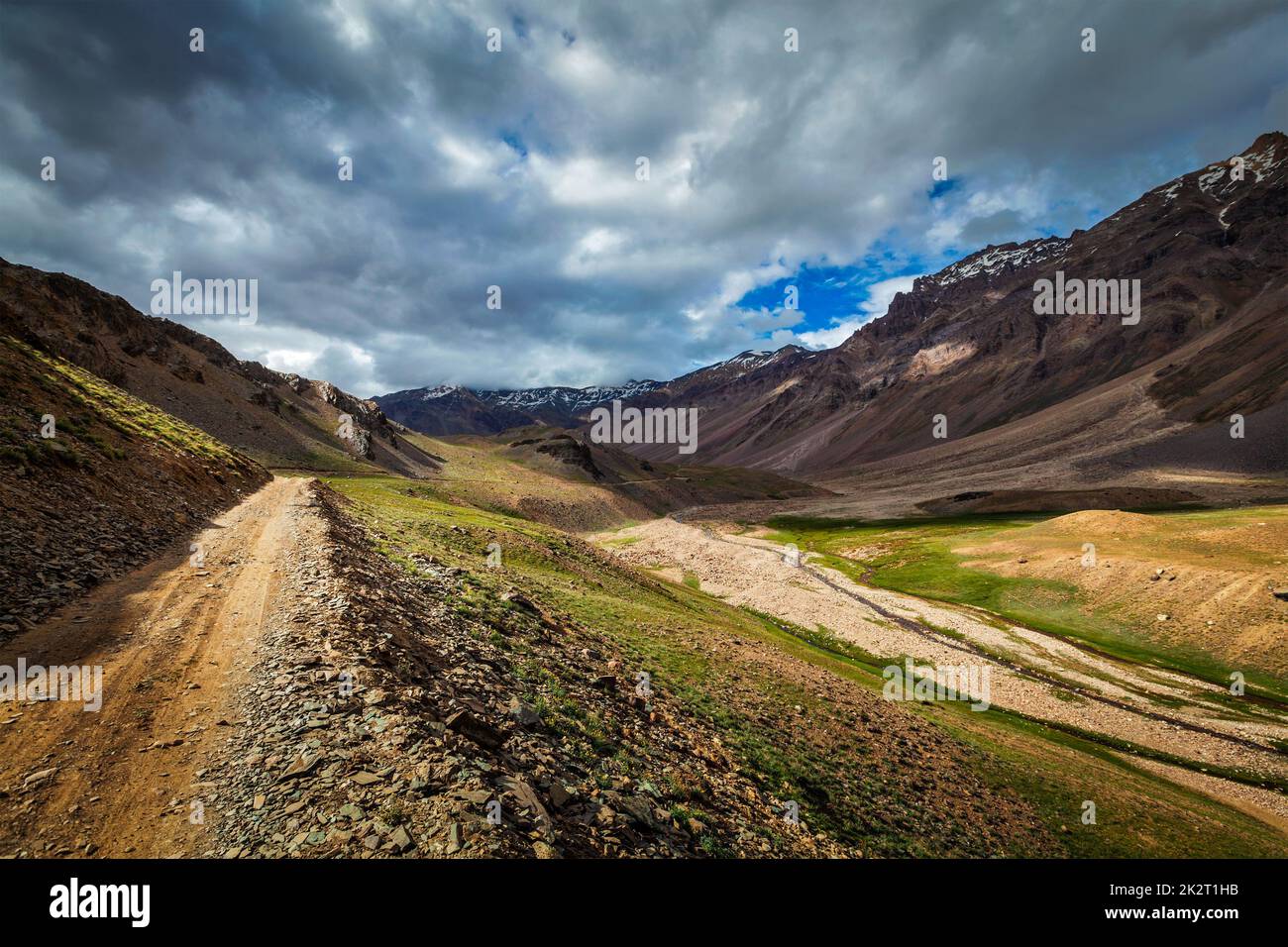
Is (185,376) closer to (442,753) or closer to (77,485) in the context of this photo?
(77,485)

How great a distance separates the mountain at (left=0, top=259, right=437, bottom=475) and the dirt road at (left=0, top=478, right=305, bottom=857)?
235ft

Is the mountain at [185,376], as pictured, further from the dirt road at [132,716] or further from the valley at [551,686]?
the dirt road at [132,716]

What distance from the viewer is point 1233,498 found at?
4606 inches

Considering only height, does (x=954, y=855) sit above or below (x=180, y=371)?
below

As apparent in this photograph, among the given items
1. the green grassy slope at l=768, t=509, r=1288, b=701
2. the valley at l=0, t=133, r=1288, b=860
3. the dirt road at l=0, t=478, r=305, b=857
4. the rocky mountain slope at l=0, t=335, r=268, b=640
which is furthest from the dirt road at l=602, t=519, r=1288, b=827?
the rocky mountain slope at l=0, t=335, r=268, b=640

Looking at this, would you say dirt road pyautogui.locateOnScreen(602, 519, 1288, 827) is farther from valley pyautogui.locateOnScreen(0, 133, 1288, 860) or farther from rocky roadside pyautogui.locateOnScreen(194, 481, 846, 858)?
rocky roadside pyautogui.locateOnScreen(194, 481, 846, 858)

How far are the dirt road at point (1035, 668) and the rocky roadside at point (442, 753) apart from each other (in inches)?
1311

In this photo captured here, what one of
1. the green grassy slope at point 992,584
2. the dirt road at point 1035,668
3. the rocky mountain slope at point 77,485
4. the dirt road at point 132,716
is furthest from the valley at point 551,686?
the green grassy slope at point 992,584

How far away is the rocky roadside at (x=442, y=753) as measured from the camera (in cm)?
718

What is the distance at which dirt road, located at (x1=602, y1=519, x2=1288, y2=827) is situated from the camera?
32.5m
